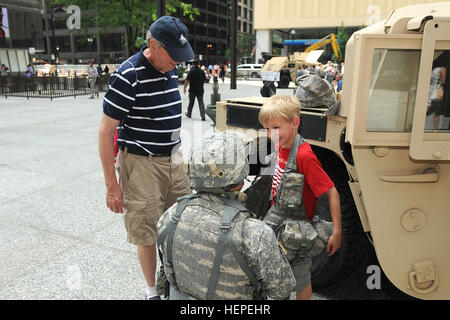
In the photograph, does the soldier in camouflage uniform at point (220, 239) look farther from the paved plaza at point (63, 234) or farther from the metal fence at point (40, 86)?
the metal fence at point (40, 86)

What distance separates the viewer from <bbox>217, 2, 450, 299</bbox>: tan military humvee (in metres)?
1.86

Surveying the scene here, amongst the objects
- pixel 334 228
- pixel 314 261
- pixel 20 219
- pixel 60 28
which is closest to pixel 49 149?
pixel 20 219

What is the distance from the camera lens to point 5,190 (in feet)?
17.0

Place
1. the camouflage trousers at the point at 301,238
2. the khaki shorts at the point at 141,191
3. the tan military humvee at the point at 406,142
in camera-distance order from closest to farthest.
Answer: the tan military humvee at the point at 406,142 < the camouflage trousers at the point at 301,238 < the khaki shorts at the point at 141,191

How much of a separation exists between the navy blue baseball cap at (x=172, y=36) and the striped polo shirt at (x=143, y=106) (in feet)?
0.56

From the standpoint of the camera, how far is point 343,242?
2.77 metres

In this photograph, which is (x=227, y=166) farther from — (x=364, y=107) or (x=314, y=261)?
(x=314, y=261)

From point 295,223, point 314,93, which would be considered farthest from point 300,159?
point 314,93

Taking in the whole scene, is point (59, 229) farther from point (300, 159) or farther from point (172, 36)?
point (300, 159)

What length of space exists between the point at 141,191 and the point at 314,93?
4.97 ft

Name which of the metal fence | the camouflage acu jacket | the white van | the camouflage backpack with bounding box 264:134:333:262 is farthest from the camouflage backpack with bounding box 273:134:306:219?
the white van

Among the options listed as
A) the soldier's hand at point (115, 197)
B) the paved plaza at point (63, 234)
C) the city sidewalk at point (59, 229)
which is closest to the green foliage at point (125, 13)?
the city sidewalk at point (59, 229)

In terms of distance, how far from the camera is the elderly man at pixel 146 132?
2.28m
